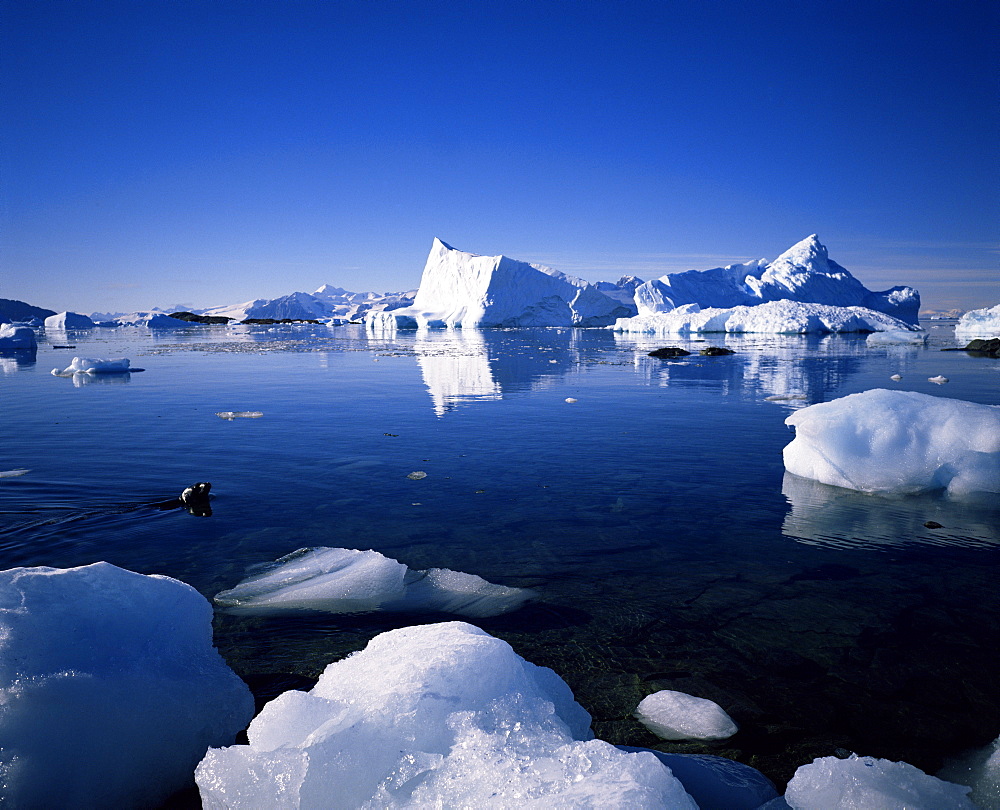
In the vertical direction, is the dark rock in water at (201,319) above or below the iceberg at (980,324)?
above

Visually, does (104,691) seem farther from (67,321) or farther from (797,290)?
(797,290)

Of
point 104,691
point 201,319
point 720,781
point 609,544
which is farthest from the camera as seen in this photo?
point 201,319

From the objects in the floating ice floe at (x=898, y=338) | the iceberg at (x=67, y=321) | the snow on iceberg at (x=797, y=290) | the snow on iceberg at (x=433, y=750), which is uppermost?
the snow on iceberg at (x=797, y=290)

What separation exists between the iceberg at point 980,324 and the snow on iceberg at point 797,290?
26699 mm

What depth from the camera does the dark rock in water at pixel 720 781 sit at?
1756 mm

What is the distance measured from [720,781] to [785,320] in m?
45.5

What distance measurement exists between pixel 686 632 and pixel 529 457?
132 inches

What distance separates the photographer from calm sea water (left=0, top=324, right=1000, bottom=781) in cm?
235

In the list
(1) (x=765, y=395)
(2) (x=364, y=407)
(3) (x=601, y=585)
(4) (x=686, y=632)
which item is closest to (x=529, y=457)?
(3) (x=601, y=585)

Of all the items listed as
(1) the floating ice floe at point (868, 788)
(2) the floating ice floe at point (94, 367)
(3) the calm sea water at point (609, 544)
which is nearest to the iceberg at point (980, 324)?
(3) the calm sea water at point (609, 544)

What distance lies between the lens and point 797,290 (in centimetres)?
6675

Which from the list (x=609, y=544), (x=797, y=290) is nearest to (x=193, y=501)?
(x=609, y=544)

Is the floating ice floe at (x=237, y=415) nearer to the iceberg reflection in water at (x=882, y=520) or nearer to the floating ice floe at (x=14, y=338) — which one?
the iceberg reflection in water at (x=882, y=520)

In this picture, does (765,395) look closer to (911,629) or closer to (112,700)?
(911,629)
